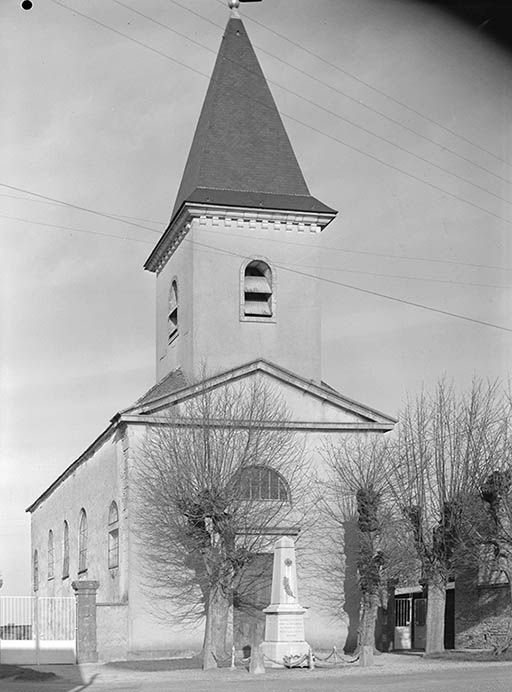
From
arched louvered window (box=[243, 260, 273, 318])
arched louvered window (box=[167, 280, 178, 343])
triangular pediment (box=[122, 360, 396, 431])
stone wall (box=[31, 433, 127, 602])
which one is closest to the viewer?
triangular pediment (box=[122, 360, 396, 431])

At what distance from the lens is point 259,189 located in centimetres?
3284

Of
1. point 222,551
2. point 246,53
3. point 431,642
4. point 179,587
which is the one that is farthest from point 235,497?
point 246,53

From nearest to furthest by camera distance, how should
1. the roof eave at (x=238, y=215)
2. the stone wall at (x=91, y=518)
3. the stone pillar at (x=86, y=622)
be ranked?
the stone pillar at (x=86, y=622), the stone wall at (x=91, y=518), the roof eave at (x=238, y=215)

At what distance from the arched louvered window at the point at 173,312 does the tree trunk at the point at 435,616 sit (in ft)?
38.8

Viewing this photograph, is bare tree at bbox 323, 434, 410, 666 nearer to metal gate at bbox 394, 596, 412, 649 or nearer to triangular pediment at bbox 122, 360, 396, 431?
triangular pediment at bbox 122, 360, 396, 431

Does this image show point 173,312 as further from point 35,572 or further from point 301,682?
point 35,572

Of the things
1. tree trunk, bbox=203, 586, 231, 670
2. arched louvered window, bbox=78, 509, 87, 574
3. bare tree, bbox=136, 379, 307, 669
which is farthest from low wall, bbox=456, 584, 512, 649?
arched louvered window, bbox=78, 509, 87, 574

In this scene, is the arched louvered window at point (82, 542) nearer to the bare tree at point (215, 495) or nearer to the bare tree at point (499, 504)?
the bare tree at point (215, 495)

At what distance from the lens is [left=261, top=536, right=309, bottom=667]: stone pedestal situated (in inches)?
984

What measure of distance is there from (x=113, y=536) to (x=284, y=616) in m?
7.74

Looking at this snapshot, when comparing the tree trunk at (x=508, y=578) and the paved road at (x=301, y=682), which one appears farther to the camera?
the tree trunk at (x=508, y=578)

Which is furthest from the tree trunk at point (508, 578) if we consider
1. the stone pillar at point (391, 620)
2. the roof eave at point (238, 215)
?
the roof eave at point (238, 215)

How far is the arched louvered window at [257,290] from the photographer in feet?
108

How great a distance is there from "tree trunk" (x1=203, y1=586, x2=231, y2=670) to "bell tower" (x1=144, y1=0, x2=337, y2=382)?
748cm
